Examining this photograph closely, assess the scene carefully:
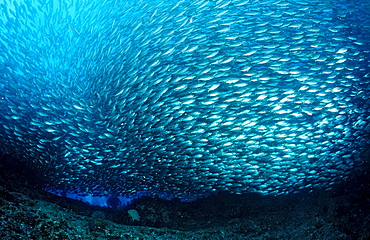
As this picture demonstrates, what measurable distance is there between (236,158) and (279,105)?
2.37 m

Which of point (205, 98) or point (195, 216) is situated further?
point (195, 216)

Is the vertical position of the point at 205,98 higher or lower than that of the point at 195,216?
higher

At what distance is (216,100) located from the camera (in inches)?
279

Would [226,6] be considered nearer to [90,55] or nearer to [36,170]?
[90,55]

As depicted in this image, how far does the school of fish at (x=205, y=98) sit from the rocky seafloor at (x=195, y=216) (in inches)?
31.8

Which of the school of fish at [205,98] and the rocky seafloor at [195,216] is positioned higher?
the school of fish at [205,98]

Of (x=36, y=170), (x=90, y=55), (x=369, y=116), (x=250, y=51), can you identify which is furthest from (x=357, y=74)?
(x=36, y=170)

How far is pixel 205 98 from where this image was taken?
7.02 meters

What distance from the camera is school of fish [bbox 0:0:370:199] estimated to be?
727 cm

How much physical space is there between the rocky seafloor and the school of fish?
81 centimetres

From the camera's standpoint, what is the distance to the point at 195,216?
10.4 m

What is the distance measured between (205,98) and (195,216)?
242 inches

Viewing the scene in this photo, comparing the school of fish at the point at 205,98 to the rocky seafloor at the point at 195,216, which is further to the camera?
the school of fish at the point at 205,98

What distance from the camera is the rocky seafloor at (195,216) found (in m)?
4.72
